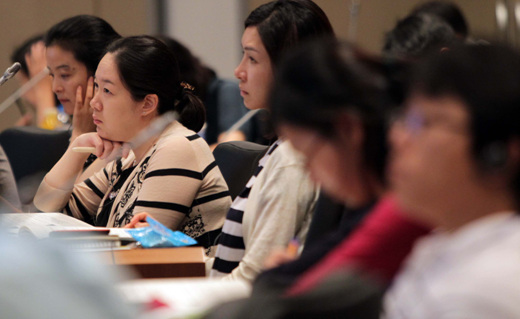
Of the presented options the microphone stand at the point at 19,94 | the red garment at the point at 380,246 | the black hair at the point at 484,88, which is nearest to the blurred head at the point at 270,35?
the red garment at the point at 380,246

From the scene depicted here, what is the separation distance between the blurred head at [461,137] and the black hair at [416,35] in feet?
3.35

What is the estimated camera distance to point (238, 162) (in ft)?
7.59

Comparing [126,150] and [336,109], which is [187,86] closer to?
[126,150]

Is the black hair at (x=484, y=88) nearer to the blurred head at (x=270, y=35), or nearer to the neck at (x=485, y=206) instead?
the neck at (x=485, y=206)

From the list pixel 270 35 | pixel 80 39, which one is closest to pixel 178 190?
pixel 270 35

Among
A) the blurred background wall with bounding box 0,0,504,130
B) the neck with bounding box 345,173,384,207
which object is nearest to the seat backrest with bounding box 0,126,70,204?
the blurred background wall with bounding box 0,0,504,130

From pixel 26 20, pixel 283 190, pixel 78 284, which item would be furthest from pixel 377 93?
pixel 26 20

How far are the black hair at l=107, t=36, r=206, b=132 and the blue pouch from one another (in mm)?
574

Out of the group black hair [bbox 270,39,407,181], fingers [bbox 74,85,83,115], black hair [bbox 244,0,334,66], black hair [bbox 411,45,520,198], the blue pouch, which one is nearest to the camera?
black hair [bbox 411,45,520,198]

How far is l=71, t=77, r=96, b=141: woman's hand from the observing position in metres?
2.76

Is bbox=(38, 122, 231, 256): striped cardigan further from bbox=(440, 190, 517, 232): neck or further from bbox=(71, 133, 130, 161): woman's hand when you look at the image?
bbox=(440, 190, 517, 232): neck

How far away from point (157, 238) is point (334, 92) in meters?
0.95

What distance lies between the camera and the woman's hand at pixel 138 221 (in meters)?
1.93

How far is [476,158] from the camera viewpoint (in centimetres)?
77
